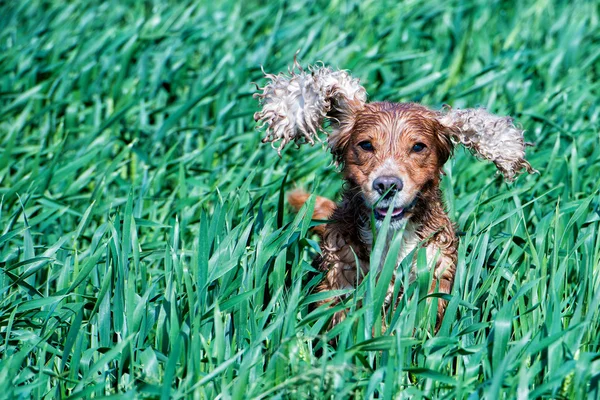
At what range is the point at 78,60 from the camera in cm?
590

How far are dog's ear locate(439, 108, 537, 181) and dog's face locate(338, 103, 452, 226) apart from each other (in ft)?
0.42

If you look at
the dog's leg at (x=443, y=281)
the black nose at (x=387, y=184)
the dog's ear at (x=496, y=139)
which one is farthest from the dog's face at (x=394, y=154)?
the dog's leg at (x=443, y=281)

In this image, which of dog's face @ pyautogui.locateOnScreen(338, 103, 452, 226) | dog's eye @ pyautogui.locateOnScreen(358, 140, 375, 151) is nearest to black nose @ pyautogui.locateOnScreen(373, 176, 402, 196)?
dog's face @ pyautogui.locateOnScreen(338, 103, 452, 226)

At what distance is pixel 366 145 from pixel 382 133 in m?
0.08

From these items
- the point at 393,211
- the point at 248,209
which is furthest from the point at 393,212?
the point at 248,209

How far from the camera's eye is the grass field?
289 centimetres

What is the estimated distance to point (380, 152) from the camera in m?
3.45

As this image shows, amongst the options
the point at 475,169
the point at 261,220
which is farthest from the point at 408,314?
the point at 475,169

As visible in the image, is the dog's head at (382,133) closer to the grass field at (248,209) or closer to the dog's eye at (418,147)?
the dog's eye at (418,147)

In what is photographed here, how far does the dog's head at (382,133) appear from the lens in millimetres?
3369

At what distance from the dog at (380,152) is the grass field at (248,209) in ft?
0.49

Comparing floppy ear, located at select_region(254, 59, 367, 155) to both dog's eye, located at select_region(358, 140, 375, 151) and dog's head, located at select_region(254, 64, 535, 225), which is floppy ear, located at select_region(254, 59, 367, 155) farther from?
dog's eye, located at select_region(358, 140, 375, 151)

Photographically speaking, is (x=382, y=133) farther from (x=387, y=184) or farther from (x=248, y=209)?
(x=248, y=209)

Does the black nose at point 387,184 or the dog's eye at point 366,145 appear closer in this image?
the black nose at point 387,184
